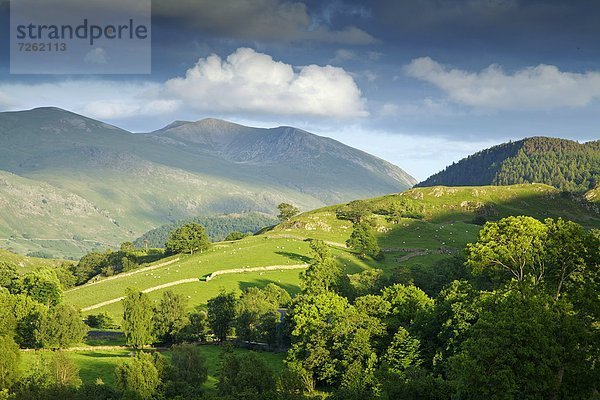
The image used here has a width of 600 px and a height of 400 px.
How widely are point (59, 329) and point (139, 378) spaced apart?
28.7 meters

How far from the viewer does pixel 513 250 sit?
147 ft

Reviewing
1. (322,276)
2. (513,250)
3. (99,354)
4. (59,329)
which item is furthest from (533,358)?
(59,329)

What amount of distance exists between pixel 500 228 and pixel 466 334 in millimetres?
11499

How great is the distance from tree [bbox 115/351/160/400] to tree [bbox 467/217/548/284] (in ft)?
108

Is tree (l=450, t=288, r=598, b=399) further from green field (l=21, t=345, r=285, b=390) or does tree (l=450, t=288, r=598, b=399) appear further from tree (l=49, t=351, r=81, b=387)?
tree (l=49, t=351, r=81, b=387)

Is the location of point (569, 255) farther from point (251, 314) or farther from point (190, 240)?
point (190, 240)

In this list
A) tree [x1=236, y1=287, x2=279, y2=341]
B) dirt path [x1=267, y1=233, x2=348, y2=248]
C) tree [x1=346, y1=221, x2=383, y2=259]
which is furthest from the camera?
dirt path [x1=267, y1=233, x2=348, y2=248]

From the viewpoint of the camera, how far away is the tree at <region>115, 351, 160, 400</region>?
48.5m

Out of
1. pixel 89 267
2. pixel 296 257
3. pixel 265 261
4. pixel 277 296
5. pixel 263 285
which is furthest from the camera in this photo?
pixel 89 267

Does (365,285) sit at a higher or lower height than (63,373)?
higher

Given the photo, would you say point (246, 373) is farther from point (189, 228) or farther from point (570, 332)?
point (189, 228)

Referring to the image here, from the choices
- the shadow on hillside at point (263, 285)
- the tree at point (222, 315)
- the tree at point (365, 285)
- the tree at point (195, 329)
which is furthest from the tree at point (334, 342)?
the shadow on hillside at point (263, 285)

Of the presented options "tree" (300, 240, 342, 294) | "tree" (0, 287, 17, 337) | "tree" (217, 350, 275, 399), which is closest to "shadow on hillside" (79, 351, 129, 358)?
"tree" (0, 287, 17, 337)

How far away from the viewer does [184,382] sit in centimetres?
5247
